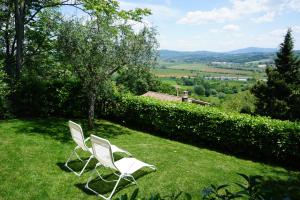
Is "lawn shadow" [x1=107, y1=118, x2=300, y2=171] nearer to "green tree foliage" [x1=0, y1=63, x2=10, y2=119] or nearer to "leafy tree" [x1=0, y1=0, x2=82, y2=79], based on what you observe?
"green tree foliage" [x1=0, y1=63, x2=10, y2=119]

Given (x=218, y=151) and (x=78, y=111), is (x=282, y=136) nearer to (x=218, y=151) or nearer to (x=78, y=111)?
(x=218, y=151)

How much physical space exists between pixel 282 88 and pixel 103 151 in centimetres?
3682

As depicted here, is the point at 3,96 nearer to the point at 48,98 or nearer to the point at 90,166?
the point at 48,98

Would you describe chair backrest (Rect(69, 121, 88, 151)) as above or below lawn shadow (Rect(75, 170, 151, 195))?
above

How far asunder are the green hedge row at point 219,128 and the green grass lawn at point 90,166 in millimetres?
654

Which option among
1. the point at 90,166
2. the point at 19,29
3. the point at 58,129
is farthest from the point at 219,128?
the point at 19,29

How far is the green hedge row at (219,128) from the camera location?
35.2 feet

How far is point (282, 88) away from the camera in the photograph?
3981 centimetres

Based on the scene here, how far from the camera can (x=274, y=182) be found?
8953mm

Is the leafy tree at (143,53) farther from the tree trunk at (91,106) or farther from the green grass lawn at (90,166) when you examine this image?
the green grass lawn at (90,166)

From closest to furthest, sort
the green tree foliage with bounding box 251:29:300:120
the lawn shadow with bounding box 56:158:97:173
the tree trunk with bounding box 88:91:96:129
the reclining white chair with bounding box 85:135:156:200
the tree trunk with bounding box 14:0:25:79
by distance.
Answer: the reclining white chair with bounding box 85:135:156:200, the lawn shadow with bounding box 56:158:97:173, the tree trunk with bounding box 88:91:96:129, the tree trunk with bounding box 14:0:25:79, the green tree foliage with bounding box 251:29:300:120

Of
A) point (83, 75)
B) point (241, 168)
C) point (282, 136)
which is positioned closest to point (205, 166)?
point (241, 168)

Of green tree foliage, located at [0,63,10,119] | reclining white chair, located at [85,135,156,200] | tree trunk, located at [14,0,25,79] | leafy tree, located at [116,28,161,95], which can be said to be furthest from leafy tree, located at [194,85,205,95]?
reclining white chair, located at [85,135,156,200]

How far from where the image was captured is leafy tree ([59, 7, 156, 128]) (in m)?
12.2
